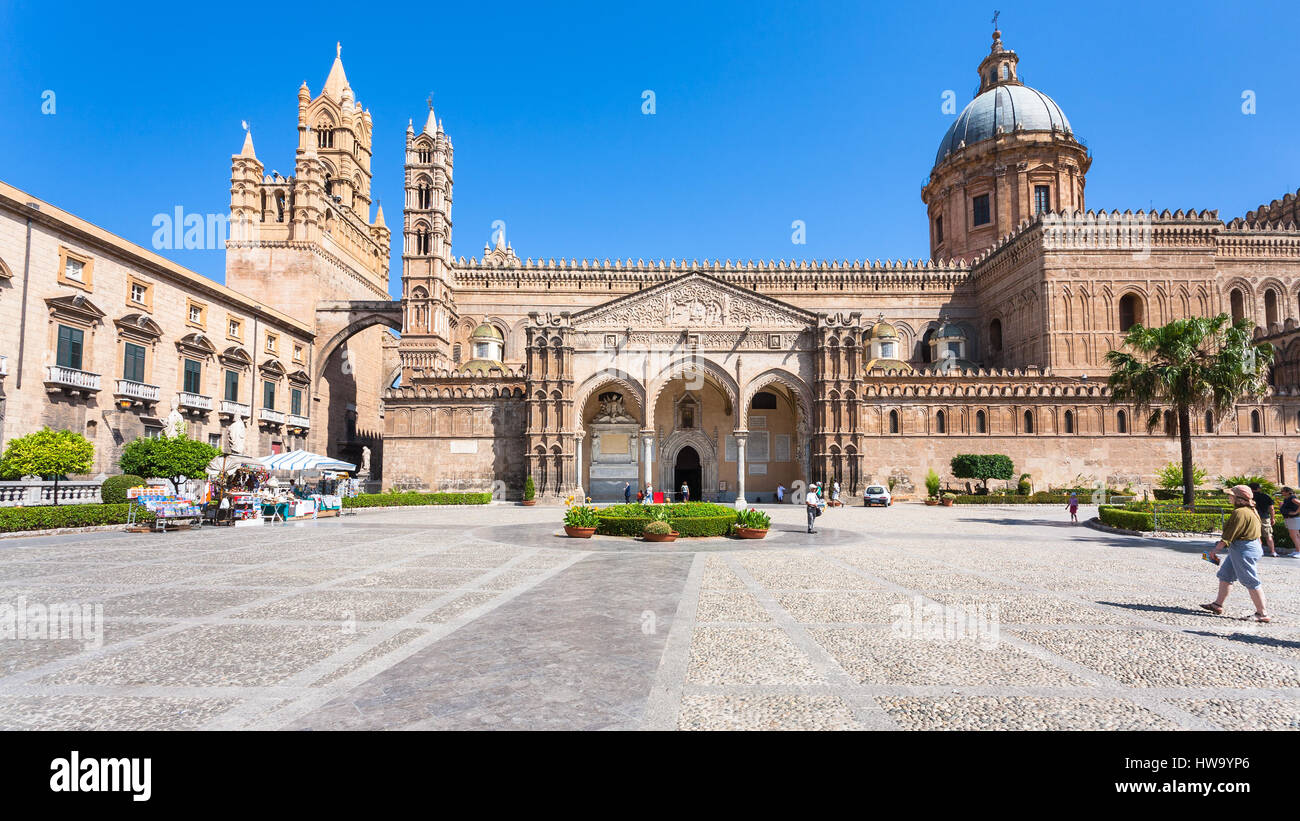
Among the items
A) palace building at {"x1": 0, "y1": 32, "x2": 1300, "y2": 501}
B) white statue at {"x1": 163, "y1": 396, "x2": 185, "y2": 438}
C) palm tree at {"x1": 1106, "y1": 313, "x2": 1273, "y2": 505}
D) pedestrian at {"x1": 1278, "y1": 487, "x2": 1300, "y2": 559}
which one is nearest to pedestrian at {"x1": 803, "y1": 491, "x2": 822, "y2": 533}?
pedestrian at {"x1": 1278, "y1": 487, "x2": 1300, "y2": 559}

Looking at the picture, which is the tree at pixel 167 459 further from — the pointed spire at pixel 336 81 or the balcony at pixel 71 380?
the pointed spire at pixel 336 81

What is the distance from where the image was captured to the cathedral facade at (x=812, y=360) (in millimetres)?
39000

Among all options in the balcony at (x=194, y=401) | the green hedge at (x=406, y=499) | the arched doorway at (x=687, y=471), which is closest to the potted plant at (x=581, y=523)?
the green hedge at (x=406, y=499)

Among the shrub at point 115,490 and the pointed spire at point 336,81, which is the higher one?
the pointed spire at point 336,81

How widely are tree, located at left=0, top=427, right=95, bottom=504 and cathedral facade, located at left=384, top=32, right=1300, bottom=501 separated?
19.6m

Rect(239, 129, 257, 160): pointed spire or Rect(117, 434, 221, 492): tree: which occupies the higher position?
Rect(239, 129, 257, 160): pointed spire

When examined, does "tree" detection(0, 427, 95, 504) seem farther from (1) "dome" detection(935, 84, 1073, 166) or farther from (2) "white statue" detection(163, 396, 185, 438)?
(1) "dome" detection(935, 84, 1073, 166)

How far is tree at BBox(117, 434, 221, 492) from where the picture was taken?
2356 cm

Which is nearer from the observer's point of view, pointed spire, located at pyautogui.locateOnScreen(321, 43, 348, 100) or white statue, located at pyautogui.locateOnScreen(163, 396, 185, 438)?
white statue, located at pyautogui.locateOnScreen(163, 396, 185, 438)

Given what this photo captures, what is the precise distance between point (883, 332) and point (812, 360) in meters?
9.50

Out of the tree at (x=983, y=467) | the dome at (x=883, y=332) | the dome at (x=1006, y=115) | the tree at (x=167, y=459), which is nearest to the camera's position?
the tree at (x=167, y=459)

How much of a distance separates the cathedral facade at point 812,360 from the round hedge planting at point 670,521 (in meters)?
18.1

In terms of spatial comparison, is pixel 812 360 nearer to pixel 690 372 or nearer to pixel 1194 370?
pixel 690 372

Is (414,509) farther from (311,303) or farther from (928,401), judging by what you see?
(928,401)
